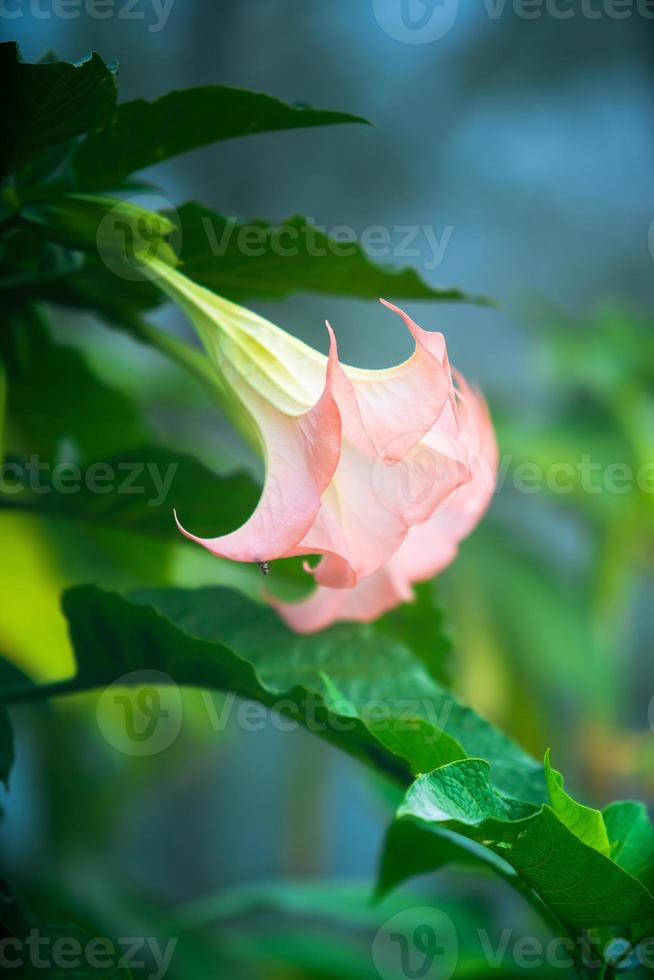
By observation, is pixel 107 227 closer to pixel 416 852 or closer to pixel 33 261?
pixel 33 261

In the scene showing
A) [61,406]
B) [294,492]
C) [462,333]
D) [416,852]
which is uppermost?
[294,492]

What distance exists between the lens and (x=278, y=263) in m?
0.47

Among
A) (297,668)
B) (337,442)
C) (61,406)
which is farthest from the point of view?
(61,406)

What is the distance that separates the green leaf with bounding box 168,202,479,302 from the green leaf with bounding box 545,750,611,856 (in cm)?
24

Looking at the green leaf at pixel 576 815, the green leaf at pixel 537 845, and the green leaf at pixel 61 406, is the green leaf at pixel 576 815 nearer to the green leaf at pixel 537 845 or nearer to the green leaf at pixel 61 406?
the green leaf at pixel 537 845

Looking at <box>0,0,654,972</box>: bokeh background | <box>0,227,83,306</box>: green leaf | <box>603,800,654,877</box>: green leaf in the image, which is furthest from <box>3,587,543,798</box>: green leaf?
<box>0,0,654,972</box>: bokeh background

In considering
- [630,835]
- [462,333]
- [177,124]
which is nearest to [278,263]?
[177,124]

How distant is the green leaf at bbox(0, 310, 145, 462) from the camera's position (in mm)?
569

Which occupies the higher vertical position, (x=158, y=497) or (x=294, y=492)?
(x=294, y=492)

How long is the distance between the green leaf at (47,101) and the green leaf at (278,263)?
6 cm

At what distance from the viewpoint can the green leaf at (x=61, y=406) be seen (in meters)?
0.57

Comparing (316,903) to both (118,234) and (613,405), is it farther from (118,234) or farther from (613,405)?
(613,405)

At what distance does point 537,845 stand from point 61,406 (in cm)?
39

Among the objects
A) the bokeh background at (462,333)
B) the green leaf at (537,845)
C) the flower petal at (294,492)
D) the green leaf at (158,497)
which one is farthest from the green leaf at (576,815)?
the bokeh background at (462,333)
